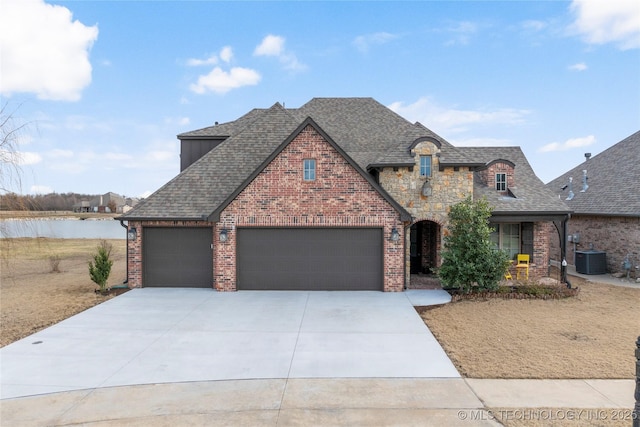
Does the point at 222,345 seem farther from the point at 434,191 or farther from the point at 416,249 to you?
the point at 416,249

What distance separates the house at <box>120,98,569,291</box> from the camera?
11242 mm

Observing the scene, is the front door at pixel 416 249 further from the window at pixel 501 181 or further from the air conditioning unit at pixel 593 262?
the air conditioning unit at pixel 593 262

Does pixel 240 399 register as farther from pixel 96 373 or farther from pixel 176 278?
pixel 176 278

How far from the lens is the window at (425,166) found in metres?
12.0

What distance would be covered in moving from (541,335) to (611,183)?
534 inches

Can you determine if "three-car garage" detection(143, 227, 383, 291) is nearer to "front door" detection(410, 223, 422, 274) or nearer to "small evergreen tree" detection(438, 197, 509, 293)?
"small evergreen tree" detection(438, 197, 509, 293)

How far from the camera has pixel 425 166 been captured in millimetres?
12000

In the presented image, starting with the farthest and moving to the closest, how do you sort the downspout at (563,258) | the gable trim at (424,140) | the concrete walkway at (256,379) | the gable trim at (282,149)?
the downspout at (563,258) → the gable trim at (424,140) → the gable trim at (282,149) → the concrete walkway at (256,379)

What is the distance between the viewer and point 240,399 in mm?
4930

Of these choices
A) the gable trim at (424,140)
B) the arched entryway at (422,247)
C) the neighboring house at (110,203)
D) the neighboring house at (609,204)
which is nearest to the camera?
the gable trim at (424,140)

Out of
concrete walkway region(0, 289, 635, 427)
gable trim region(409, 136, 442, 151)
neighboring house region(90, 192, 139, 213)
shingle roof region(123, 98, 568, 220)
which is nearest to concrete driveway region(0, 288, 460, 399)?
concrete walkway region(0, 289, 635, 427)

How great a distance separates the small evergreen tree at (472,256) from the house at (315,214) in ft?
4.02

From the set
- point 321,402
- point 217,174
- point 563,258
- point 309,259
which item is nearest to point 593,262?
point 563,258

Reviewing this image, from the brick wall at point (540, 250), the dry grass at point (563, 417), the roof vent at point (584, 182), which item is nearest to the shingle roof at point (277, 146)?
the brick wall at point (540, 250)
